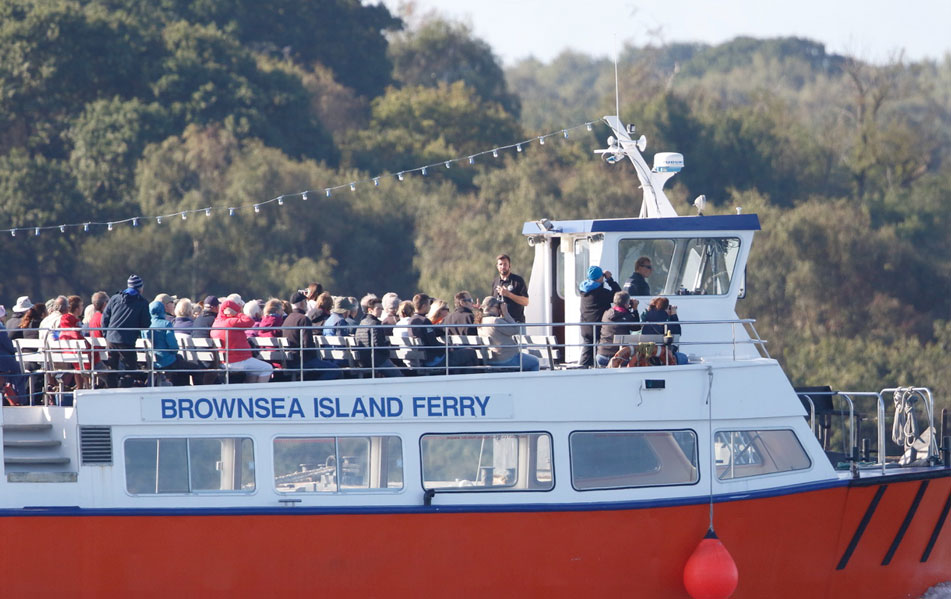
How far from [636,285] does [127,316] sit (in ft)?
16.7

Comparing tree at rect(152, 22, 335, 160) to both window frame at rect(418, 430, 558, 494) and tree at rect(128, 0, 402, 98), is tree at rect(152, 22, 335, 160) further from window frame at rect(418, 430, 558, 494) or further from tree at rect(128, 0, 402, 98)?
window frame at rect(418, 430, 558, 494)

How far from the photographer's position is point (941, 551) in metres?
14.0

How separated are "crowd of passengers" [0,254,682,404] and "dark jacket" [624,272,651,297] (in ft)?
1.39

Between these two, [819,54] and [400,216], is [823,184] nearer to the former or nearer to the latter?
[400,216]

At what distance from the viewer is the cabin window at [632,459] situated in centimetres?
1280

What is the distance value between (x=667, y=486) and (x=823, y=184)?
32.0 m

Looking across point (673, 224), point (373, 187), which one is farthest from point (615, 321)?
point (373, 187)

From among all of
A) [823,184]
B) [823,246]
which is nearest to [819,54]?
[823,184]

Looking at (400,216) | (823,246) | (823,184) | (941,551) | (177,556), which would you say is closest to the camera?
(177,556)

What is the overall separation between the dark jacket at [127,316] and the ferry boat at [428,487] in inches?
25.3

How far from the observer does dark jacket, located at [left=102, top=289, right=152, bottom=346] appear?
42.6 ft

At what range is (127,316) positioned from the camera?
42.5 ft

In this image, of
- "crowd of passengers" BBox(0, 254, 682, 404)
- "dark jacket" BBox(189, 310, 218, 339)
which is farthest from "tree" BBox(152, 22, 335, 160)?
"crowd of passengers" BBox(0, 254, 682, 404)

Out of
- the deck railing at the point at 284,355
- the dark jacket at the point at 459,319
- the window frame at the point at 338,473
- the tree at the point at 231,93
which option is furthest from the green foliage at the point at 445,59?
the window frame at the point at 338,473
